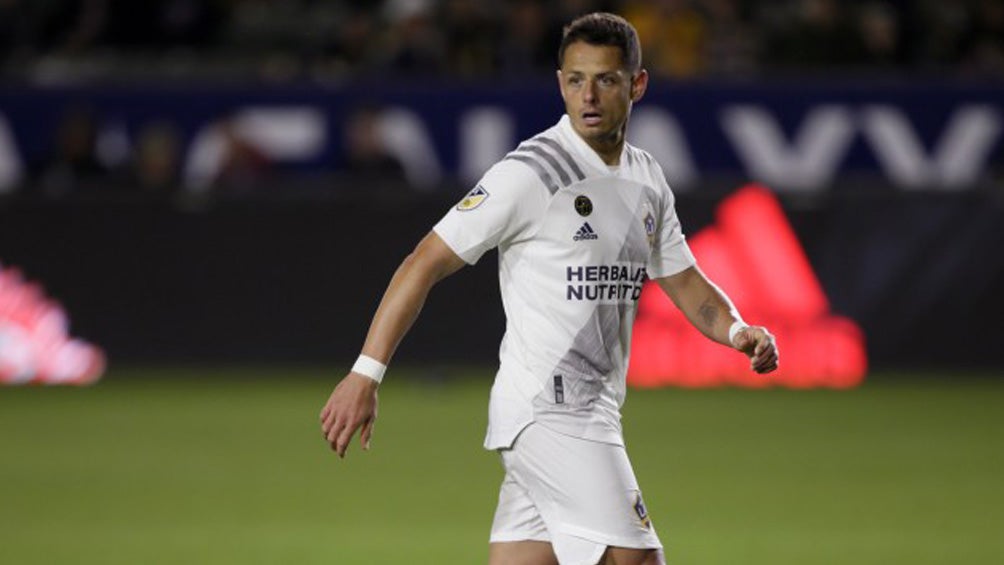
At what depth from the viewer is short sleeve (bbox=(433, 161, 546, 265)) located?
17.4 feet

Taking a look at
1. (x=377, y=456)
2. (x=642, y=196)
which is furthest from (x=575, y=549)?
(x=377, y=456)

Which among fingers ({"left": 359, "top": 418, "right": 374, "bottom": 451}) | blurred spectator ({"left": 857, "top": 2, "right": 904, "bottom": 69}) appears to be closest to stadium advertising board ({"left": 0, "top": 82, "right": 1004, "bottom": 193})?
blurred spectator ({"left": 857, "top": 2, "right": 904, "bottom": 69})

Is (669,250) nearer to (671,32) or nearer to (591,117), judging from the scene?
(591,117)

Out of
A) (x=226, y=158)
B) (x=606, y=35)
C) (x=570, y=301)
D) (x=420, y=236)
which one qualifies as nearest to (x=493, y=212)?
(x=570, y=301)

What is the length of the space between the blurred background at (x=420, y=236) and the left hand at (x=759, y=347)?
353cm

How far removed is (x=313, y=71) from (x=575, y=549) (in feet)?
45.6

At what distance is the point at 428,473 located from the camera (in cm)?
1142

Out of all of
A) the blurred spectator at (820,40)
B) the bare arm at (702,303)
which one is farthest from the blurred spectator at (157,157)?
the bare arm at (702,303)

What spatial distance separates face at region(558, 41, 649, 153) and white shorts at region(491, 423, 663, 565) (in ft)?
2.83

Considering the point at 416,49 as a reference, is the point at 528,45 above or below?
above

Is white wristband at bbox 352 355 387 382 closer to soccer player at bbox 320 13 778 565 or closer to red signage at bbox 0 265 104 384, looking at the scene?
soccer player at bbox 320 13 778 565

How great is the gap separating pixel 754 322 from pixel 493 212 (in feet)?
33.4

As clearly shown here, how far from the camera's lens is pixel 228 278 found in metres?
15.8

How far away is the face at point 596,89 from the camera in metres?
5.40
